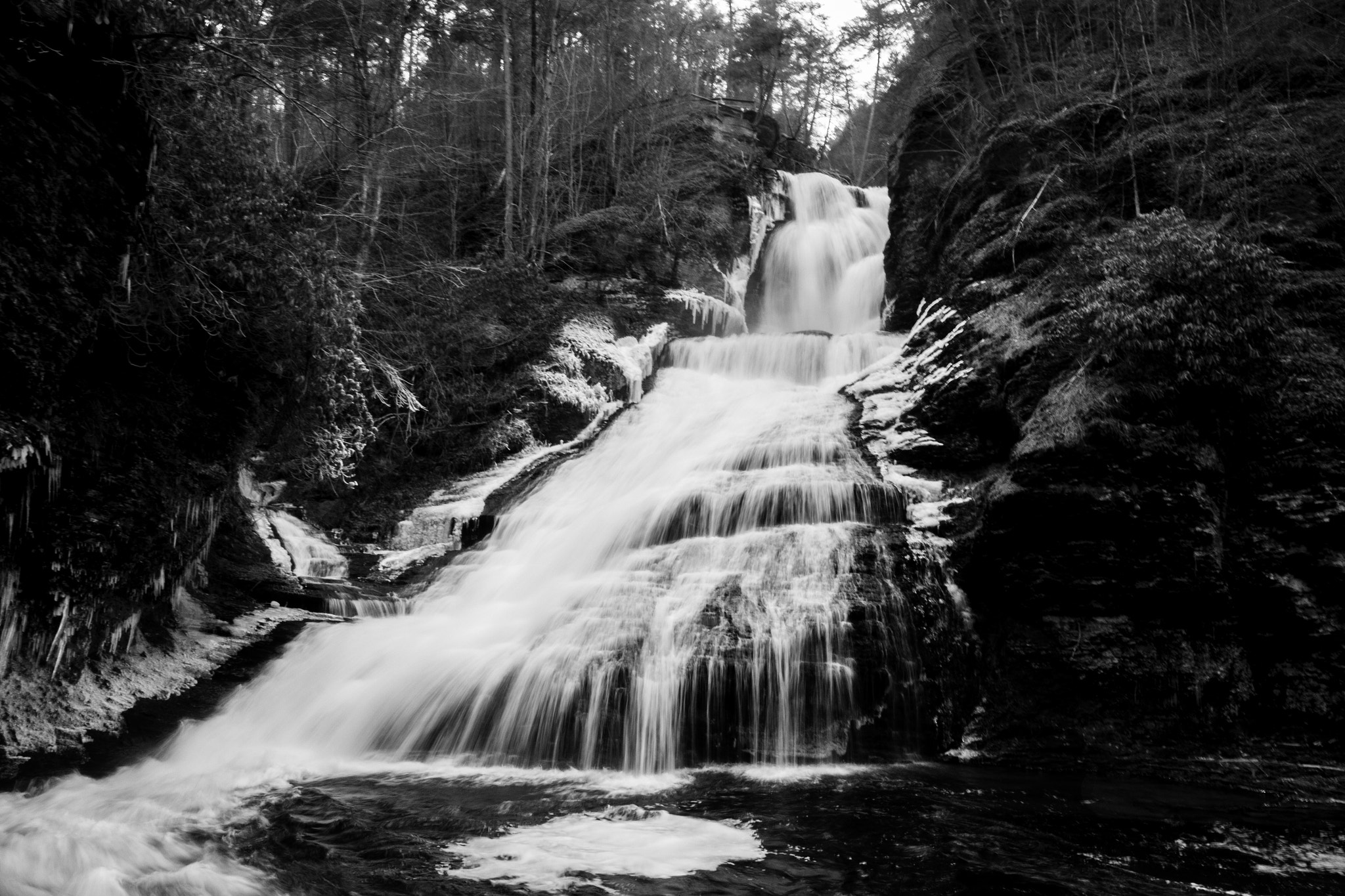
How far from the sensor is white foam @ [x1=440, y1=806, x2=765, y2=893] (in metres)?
4.08

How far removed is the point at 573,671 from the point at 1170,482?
18.2 feet

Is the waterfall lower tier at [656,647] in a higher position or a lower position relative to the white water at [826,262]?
lower

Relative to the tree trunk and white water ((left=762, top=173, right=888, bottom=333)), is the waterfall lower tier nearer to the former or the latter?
the tree trunk

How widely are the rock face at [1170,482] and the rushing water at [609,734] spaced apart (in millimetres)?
908

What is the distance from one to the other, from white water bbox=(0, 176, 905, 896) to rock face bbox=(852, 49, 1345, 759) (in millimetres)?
1247

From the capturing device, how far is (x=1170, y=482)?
22.5 feet

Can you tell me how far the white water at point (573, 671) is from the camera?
4.57 m

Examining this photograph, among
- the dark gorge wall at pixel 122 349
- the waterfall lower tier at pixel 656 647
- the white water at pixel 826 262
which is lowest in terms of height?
the waterfall lower tier at pixel 656 647

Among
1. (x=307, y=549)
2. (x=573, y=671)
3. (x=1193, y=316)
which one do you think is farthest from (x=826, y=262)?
(x=573, y=671)

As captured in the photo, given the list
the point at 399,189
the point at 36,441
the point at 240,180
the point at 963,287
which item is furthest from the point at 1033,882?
the point at 399,189

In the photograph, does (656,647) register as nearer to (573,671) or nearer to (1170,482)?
(573,671)

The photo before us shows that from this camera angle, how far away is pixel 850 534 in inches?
314

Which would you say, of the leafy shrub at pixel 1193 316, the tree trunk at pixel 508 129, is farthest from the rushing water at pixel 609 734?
the tree trunk at pixel 508 129

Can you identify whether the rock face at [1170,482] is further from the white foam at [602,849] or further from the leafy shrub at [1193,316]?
the white foam at [602,849]
